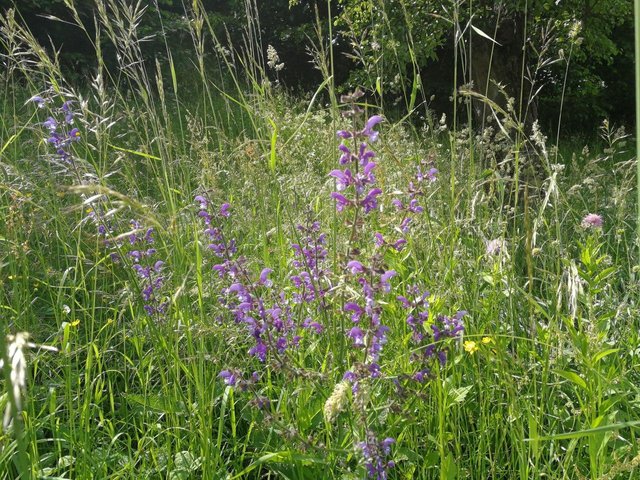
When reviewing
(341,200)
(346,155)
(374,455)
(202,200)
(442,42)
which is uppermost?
(346,155)

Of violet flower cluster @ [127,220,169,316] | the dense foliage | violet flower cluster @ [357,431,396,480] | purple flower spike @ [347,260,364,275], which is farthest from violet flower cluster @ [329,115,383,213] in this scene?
violet flower cluster @ [127,220,169,316]

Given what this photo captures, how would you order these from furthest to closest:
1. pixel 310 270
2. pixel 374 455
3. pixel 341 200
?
pixel 310 270, pixel 341 200, pixel 374 455

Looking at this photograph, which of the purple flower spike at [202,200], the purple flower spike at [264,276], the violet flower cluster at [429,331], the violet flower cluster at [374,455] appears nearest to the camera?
the violet flower cluster at [374,455]

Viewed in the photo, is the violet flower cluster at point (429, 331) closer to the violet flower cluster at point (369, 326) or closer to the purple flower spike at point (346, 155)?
the violet flower cluster at point (369, 326)

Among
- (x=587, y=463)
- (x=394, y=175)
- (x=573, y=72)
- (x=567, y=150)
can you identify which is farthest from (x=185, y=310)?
(x=573, y=72)

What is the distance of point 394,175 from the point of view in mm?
2637

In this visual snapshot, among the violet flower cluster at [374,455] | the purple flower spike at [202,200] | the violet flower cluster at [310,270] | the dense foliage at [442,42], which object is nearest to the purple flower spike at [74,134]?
the purple flower spike at [202,200]

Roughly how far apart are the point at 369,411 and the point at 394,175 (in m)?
1.39

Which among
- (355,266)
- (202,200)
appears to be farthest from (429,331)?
(202,200)

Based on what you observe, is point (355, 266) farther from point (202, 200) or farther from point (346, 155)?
point (202, 200)

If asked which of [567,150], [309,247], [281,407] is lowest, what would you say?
[567,150]

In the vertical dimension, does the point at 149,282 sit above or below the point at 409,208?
below

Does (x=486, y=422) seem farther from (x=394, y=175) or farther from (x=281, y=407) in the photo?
(x=394, y=175)

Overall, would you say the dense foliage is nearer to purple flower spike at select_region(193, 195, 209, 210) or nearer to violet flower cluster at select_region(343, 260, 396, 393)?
purple flower spike at select_region(193, 195, 209, 210)
